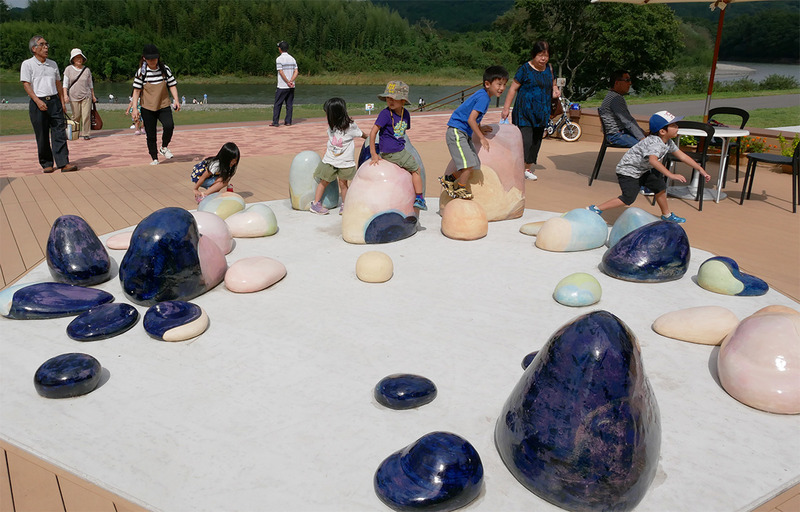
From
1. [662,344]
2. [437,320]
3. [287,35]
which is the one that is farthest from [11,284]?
[287,35]

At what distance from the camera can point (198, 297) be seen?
4.75 meters

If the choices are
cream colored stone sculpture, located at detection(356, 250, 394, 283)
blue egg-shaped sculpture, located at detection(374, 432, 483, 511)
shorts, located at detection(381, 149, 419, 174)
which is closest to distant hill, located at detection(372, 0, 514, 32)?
shorts, located at detection(381, 149, 419, 174)

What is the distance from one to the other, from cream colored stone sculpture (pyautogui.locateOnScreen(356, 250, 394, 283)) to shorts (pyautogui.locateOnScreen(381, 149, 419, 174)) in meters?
1.54

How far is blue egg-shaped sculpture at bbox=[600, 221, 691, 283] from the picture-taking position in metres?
5.10

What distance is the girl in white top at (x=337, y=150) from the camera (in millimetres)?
6598

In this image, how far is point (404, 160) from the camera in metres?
6.32

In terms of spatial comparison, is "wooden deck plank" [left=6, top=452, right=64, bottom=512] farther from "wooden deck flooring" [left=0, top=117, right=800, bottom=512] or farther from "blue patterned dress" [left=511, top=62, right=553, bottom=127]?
"blue patterned dress" [left=511, top=62, right=553, bottom=127]

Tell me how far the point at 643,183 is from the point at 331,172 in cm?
336

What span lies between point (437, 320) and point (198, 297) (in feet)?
6.12

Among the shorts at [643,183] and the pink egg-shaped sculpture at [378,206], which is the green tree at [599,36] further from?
the pink egg-shaped sculpture at [378,206]

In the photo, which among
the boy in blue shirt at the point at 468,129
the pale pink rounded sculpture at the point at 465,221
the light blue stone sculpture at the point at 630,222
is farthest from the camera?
the boy in blue shirt at the point at 468,129

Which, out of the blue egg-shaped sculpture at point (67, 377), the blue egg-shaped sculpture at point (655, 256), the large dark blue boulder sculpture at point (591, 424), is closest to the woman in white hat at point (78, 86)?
the blue egg-shaped sculpture at point (67, 377)

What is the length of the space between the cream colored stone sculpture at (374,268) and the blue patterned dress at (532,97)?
4.28m

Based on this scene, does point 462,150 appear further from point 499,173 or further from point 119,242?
point 119,242
